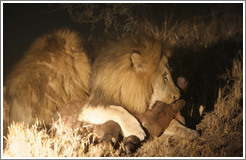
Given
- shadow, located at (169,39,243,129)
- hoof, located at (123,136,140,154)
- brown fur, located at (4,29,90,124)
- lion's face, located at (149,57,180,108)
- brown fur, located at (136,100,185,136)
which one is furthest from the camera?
shadow, located at (169,39,243,129)

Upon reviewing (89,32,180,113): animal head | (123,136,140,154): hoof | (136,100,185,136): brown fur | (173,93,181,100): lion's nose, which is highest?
(89,32,180,113): animal head

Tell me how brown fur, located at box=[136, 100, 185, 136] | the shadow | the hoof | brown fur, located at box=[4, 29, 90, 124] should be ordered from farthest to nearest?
the shadow
brown fur, located at box=[4, 29, 90, 124]
brown fur, located at box=[136, 100, 185, 136]
the hoof

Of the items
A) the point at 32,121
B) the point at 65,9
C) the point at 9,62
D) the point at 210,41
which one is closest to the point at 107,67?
the point at 32,121

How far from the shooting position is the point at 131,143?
2656 millimetres

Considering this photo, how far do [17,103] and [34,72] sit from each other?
1.22 ft

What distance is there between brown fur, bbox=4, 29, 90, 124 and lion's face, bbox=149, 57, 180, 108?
2.75 ft

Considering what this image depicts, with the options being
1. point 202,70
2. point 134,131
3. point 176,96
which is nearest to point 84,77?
point 134,131

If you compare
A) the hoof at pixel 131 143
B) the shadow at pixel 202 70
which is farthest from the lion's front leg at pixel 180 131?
the hoof at pixel 131 143

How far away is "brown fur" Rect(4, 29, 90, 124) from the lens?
3150 millimetres

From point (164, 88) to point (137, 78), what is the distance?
0.90 feet

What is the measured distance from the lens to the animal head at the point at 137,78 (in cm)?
280

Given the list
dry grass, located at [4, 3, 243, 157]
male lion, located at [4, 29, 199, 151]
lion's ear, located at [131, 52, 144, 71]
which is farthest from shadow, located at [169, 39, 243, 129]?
lion's ear, located at [131, 52, 144, 71]

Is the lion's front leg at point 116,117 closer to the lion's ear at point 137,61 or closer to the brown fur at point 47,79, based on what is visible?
the brown fur at point 47,79

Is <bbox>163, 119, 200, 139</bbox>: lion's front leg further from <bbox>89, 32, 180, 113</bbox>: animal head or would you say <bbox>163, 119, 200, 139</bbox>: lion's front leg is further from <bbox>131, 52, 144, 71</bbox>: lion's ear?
<bbox>131, 52, 144, 71</bbox>: lion's ear
